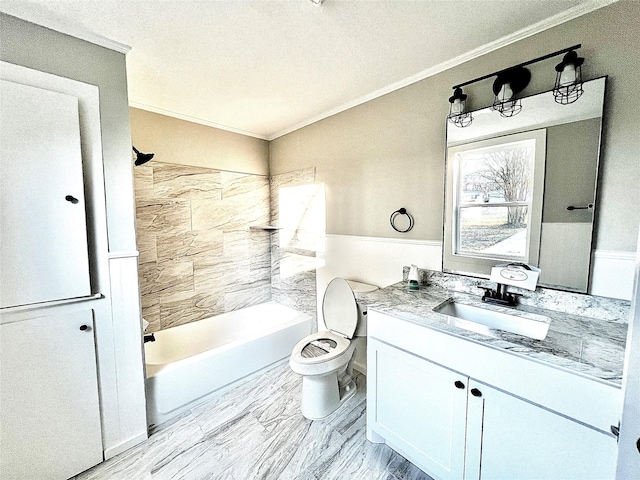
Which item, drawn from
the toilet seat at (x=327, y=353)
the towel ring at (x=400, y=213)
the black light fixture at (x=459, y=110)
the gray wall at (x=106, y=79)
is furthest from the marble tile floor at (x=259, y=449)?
the black light fixture at (x=459, y=110)

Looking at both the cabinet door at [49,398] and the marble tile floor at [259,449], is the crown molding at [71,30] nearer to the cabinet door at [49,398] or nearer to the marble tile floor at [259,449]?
the cabinet door at [49,398]

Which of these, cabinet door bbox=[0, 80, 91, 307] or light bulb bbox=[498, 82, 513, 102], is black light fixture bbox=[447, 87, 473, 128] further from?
cabinet door bbox=[0, 80, 91, 307]

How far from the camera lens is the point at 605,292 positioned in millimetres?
1237

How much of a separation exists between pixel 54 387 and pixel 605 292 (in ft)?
9.23

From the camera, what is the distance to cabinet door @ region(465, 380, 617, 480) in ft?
2.85

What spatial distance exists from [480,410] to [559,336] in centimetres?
46

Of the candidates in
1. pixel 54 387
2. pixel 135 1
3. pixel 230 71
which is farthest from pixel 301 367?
pixel 135 1

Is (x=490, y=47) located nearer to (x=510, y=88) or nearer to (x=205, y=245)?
(x=510, y=88)

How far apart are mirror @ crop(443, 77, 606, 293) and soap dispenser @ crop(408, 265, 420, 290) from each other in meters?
0.22

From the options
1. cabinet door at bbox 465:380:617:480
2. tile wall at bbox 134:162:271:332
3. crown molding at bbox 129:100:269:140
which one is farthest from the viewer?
tile wall at bbox 134:162:271:332

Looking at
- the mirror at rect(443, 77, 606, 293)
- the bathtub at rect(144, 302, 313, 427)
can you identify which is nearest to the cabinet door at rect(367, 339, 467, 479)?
the mirror at rect(443, 77, 606, 293)

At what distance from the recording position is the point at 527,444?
0.99m

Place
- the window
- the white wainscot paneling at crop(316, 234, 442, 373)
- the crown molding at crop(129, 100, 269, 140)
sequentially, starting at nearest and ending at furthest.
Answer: the window → the white wainscot paneling at crop(316, 234, 442, 373) → the crown molding at crop(129, 100, 269, 140)

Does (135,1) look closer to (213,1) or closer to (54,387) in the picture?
(213,1)
